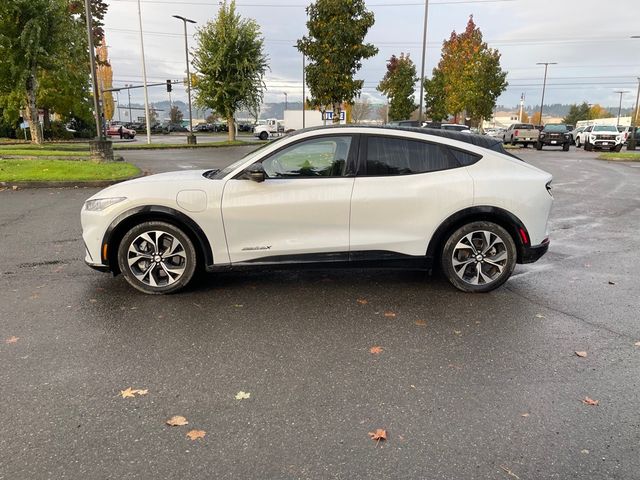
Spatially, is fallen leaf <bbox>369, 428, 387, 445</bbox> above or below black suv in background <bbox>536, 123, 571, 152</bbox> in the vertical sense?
→ below

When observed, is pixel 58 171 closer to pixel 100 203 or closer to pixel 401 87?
pixel 100 203

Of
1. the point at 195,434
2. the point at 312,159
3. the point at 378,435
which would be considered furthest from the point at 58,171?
the point at 378,435

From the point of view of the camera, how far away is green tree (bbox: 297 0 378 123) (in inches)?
1112

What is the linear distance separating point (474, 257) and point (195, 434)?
336cm

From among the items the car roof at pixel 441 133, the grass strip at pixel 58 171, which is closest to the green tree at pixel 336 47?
the grass strip at pixel 58 171

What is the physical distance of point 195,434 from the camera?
2.79 m

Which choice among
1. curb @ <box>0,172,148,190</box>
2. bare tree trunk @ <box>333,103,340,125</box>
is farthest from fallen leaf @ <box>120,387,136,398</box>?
bare tree trunk @ <box>333,103,340,125</box>

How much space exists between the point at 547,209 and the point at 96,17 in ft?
199

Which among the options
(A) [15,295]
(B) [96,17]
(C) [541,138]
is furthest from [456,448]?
(B) [96,17]

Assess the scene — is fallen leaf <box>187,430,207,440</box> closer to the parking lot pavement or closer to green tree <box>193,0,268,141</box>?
the parking lot pavement

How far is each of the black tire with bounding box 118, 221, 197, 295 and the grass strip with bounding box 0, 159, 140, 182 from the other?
928 cm

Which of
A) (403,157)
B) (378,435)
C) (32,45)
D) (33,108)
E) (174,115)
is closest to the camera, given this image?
(378,435)

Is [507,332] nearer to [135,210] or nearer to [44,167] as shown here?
[135,210]

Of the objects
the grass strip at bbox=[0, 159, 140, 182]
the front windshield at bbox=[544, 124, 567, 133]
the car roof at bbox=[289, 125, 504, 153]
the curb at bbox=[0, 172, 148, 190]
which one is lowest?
the curb at bbox=[0, 172, 148, 190]
